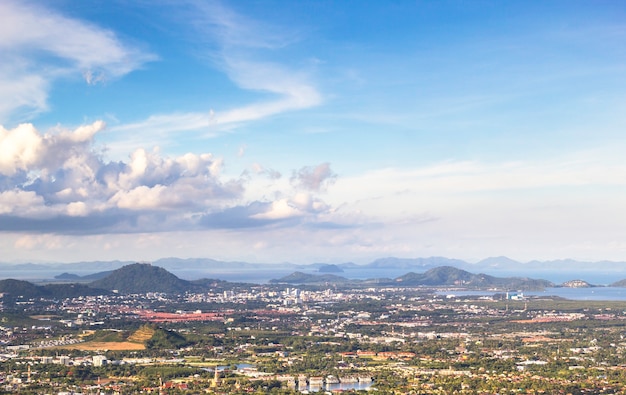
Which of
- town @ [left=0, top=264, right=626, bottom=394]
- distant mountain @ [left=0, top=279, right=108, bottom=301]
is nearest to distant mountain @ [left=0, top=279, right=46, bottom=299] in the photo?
distant mountain @ [left=0, top=279, right=108, bottom=301]

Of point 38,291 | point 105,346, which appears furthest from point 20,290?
point 105,346

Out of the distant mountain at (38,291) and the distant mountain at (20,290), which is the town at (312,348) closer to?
the distant mountain at (38,291)

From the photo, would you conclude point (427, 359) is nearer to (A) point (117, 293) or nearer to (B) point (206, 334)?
(B) point (206, 334)

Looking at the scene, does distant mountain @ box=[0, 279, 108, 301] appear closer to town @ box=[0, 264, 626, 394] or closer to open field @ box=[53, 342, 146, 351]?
town @ box=[0, 264, 626, 394]

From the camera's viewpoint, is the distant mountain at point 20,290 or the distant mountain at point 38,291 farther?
the distant mountain at point 20,290

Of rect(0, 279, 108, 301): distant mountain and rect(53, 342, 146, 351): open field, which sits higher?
rect(0, 279, 108, 301): distant mountain

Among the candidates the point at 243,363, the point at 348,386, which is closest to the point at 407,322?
the point at 243,363

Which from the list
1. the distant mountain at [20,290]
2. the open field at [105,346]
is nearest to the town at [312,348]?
the open field at [105,346]

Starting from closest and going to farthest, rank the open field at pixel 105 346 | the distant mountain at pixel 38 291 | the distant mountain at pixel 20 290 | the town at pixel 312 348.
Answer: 1. the town at pixel 312 348
2. the open field at pixel 105 346
3. the distant mountain at pixel 38 291
4. the distant mountain at pixel 20 290

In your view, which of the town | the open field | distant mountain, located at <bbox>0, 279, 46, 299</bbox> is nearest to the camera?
the town
